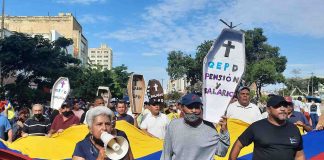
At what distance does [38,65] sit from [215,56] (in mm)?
20666

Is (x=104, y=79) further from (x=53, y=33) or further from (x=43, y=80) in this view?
(x=53, y=33)

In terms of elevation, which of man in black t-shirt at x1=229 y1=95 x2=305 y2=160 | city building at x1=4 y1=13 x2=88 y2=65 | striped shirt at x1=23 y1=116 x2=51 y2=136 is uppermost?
city building at x1=4 y1=13 x2=88 y2=65

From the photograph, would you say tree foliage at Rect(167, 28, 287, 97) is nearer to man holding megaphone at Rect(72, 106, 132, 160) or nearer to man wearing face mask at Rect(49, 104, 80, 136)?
man wearing face mask at Rect(49, 104, 80, 136)

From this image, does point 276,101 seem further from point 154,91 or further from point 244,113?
point 154,91

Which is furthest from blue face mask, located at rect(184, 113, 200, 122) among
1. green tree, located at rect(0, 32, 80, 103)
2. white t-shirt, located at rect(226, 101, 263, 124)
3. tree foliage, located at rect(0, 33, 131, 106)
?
green tree, located at rect(0, 32, 80, 103)

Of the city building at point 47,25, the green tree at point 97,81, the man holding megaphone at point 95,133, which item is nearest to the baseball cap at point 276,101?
the man holding megaphone at point 95,133

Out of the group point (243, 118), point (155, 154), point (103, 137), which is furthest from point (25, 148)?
point (103, 137)

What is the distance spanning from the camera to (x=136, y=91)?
440 inches

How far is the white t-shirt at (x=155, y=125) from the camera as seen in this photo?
801 cm

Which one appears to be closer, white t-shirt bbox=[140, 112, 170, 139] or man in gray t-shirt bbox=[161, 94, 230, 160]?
man in gray t-shirt bbox=[161, 94, 230, 160]

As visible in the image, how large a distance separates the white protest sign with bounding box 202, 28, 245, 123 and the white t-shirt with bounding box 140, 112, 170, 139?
3016 mm

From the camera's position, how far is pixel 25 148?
24.5 ft

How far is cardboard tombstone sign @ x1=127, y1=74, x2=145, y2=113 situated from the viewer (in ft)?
34.9

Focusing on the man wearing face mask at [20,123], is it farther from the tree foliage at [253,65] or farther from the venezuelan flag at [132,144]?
the tree foliage at [253,65]
